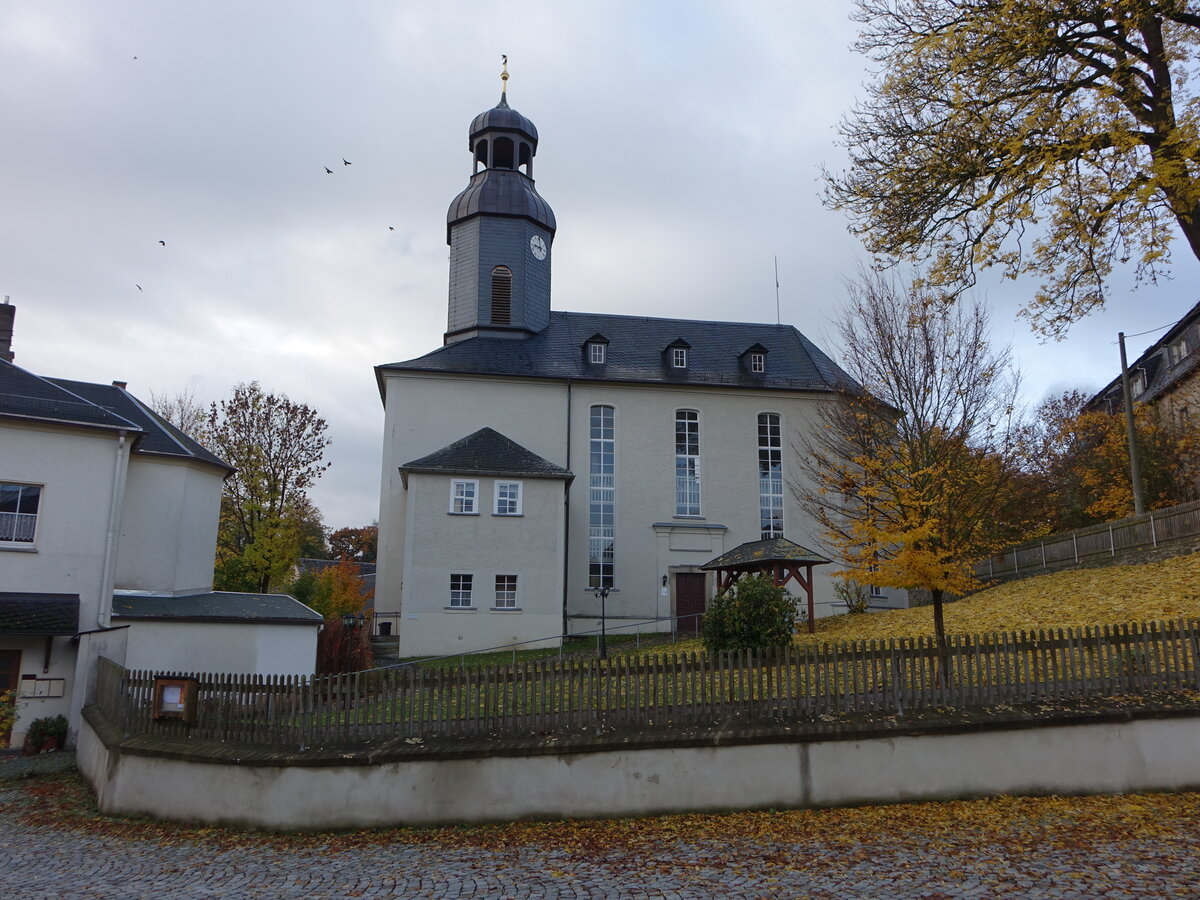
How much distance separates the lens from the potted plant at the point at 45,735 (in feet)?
48.5

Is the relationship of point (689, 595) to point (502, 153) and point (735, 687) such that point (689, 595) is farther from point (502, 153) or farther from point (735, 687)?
point (735, 687)

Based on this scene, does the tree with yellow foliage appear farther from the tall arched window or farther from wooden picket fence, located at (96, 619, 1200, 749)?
the tall arched window

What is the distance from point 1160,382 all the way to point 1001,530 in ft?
53.0

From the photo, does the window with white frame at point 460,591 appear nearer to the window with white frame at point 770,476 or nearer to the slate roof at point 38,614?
the slate roof at point 38,614

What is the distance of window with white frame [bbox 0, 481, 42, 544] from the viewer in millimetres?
15781

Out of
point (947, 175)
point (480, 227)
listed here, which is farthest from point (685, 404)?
point (947, 175)

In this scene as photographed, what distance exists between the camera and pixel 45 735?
1488 centimetres

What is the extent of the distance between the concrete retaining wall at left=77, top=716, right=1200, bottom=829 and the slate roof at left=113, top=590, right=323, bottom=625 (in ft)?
31.5

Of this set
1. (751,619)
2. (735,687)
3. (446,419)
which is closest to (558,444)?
(446,419)

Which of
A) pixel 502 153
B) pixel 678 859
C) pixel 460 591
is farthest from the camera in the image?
pixel 502 153

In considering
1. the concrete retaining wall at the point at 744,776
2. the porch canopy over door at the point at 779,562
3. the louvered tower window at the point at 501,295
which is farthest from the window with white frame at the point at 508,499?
the concrete retaining wall at the point at 744,776

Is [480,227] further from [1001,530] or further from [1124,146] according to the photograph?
[1124,146]

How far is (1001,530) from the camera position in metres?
27.6

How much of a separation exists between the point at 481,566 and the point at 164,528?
845 cm
